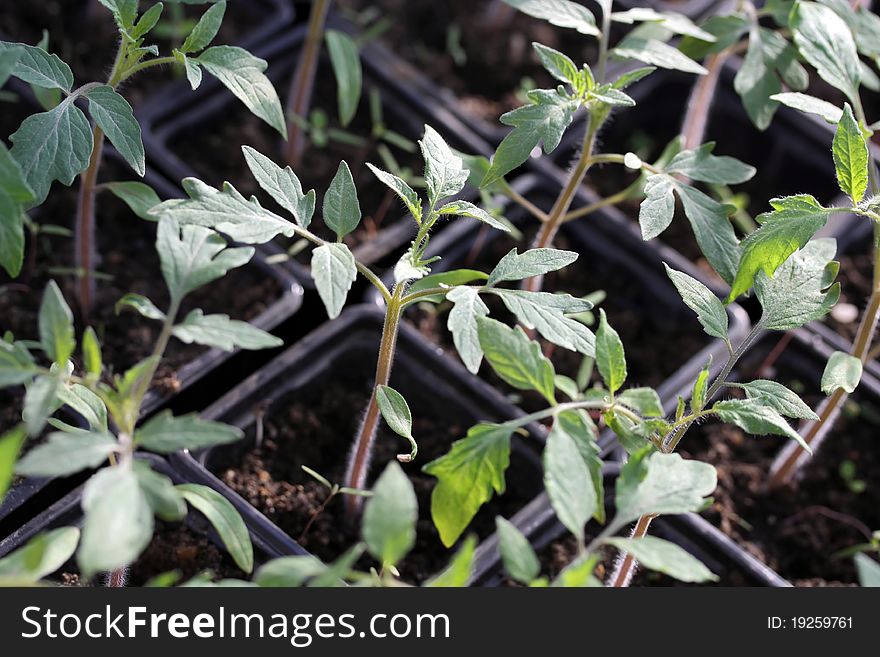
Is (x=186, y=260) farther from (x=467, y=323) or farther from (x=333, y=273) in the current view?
(x=467, y=323)

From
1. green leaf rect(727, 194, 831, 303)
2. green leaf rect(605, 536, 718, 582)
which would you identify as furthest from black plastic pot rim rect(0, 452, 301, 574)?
green leaf rect(727, 194, 831, 303)

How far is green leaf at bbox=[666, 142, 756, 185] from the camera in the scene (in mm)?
1270

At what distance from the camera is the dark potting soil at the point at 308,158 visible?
1.81 m

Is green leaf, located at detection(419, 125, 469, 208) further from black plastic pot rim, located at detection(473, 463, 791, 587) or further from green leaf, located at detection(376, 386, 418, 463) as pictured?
black plastic pot rim, located at detection(473, 463, 791, 587)

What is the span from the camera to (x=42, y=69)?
3.74ft

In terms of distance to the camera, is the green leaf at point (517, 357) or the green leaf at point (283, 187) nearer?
the green leaf at point (517, 357)

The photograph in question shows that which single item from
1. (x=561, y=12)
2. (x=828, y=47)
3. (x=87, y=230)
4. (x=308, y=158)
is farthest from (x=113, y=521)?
(x=308, y=158)

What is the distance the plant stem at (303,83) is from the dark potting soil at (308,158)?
0.05 metres

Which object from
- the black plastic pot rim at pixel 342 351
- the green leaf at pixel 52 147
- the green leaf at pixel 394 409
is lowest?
the black plastic pot rim at pixel 342 351

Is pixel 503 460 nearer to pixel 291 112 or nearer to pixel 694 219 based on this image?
pixel 694 219

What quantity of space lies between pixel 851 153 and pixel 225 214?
67 cm

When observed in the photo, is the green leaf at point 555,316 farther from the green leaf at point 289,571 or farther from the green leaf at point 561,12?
the green leaf at point 561,12

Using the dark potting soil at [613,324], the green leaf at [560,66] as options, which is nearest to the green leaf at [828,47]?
the green leaf at [560,66]

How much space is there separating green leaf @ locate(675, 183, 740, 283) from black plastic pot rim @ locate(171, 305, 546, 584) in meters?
0.35
